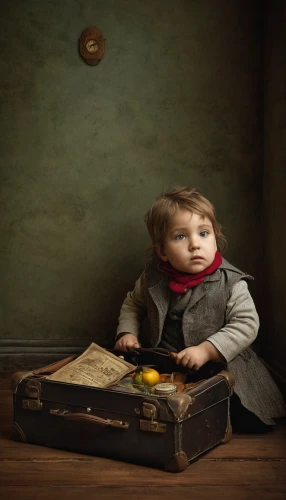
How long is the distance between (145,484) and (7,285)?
129 centimetres

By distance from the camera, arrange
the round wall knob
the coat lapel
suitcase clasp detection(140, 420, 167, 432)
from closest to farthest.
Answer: suitcase clasp detection(140, 420, 167, 432)
the coat lapel
the round wall knob

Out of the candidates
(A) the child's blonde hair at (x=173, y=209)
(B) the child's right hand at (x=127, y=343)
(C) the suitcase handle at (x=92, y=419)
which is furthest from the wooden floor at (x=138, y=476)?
(A) the child's blonde hair at (x=173, y=209)

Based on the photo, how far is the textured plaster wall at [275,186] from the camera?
2.30m

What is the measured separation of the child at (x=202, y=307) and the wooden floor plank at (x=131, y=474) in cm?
29

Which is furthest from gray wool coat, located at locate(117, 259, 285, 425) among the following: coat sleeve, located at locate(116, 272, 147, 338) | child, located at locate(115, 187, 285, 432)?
coat sleeve, located at locate(116, 272, 147, 338)

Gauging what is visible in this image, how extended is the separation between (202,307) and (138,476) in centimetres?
67

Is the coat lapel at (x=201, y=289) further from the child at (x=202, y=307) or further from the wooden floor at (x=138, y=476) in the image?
the wooden floor at (x=138, y=476)

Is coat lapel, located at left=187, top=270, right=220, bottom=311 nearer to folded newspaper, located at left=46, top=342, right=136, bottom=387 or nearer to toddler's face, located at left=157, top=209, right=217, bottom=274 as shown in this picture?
toddler's face, located at left=157, top=209, right=217, bottom=274

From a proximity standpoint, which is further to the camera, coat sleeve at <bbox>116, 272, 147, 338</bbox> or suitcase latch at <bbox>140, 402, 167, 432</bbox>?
coat sleeve at <bbox>116, 272, 147, 338</bbox>

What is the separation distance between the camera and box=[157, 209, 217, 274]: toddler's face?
2.08m

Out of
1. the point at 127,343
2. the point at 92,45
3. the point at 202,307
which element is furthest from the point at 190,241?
the point at 92,45

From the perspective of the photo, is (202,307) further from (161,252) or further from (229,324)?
(161,252)

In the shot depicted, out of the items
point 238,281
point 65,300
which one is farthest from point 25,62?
point 238,281

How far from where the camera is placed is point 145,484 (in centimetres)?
161
